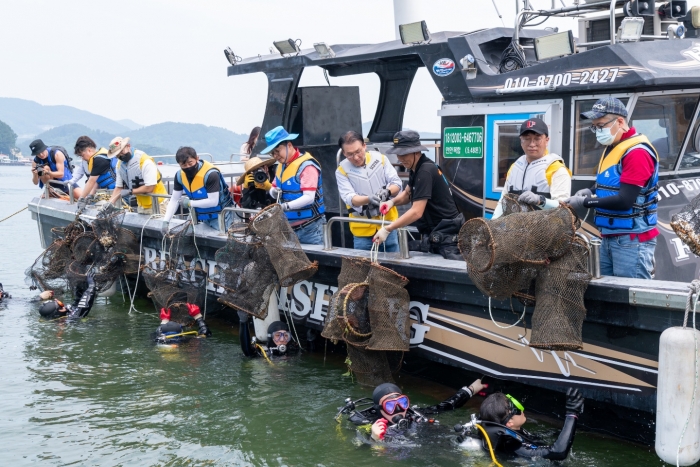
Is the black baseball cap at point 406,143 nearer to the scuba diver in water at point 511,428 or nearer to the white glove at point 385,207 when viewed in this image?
the white glove at point 385,207

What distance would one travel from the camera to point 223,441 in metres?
6.23

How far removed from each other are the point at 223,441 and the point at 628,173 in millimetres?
3607

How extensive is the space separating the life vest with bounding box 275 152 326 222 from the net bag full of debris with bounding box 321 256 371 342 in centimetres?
132

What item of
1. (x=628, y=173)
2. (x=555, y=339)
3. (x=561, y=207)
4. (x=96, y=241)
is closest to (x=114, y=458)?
(x=555, y=339)

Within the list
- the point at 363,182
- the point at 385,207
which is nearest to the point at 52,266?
the point at 363,182

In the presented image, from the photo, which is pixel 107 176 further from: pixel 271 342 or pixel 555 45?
pixel 555 45

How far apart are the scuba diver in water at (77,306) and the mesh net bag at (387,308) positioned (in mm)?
5156

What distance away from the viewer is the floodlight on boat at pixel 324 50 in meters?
9.19

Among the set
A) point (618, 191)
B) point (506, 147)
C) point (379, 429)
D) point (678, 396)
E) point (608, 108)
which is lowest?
point (379, 429)

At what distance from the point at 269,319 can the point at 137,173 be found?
11.8 feet

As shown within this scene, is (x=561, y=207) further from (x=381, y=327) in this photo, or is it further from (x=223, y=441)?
(x=223, y=441)

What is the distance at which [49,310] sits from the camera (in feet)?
34.2

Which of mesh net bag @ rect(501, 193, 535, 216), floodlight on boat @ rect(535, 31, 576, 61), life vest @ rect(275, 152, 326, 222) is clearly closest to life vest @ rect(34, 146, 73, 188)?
life vest @ rect(275, 152, 326, 222)

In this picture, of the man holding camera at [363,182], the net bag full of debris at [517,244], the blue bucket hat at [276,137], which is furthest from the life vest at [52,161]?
the net bag full of debris at [517,244]
